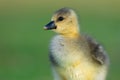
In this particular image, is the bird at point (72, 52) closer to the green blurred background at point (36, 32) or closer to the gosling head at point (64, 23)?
the gosling head at point (64, 23)

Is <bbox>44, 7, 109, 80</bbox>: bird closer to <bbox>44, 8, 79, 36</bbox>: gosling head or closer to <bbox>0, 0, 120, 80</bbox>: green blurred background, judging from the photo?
<bbox>44, 8, 79, 36</bbox>: gosling head

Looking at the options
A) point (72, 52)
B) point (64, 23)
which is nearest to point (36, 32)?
point (64, 23)

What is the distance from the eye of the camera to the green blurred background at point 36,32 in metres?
13.3

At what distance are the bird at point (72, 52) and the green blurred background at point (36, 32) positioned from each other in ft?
11.7

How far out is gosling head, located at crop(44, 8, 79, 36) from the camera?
8.61 meters

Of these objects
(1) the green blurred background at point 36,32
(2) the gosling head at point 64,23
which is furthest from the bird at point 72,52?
(1) the green blurred background at point 36,32

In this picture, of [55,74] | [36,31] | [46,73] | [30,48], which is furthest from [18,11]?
[55,74]

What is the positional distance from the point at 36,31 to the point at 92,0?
7888mm

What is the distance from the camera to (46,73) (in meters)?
12.8

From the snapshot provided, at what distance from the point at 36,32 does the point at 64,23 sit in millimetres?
9624

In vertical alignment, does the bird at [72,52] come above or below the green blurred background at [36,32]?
above

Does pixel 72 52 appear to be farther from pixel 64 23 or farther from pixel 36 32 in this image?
pixel 36 32

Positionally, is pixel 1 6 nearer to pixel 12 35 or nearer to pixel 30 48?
pixel 12 35

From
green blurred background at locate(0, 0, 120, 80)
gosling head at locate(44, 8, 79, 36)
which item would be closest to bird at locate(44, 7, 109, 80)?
gosling head at locate(44, 8, 79, 36)
